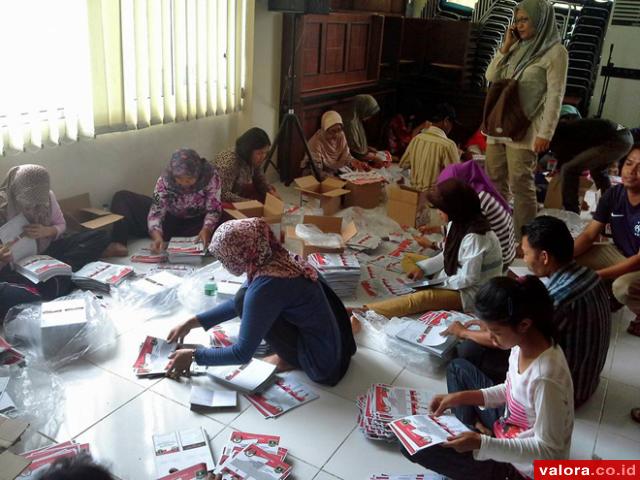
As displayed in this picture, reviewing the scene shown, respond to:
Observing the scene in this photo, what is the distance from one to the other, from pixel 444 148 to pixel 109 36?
2479 mm

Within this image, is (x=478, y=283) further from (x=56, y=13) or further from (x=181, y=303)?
(x=56, y=13)

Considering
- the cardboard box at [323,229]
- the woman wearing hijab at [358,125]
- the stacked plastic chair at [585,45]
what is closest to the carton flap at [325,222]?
the cardboard box at [323,229]

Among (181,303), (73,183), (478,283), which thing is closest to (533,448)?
(478,283)

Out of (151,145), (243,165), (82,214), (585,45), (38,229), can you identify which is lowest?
(82,214)

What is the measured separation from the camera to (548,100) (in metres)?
3.55

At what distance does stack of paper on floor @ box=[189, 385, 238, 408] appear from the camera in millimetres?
2121

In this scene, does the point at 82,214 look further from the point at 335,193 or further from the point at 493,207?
the point at 493,207

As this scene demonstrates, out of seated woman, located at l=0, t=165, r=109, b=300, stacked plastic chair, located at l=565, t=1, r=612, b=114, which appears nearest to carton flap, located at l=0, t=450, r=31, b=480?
seated woman, located at l=0, t=165, r=109, b=300

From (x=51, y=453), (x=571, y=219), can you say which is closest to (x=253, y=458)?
(x=51, y=453)

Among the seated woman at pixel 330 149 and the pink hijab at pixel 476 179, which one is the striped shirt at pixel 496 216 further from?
the seated woman at pixel 330 149

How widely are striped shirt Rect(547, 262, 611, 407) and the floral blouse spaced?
216cm

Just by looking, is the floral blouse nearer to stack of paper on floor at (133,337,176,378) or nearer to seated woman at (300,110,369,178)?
stack of paper on floor at (133,337,176,378)

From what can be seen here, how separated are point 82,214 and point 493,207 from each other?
2.45 metres

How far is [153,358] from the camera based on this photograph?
2.39 metres
